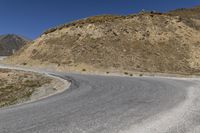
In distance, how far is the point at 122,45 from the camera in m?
58.1

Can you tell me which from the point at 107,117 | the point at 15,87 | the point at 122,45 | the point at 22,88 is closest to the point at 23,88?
the point at 22,88

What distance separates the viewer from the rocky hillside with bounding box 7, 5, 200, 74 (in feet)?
169

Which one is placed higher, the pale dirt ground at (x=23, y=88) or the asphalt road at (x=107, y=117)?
the asphalt road at (x=107, y=117)

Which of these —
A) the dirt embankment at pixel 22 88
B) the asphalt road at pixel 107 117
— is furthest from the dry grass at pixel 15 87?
the asphalt road at pixel 107 117

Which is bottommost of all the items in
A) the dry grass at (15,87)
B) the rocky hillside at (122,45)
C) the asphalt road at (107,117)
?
the dry grass at (15,87)

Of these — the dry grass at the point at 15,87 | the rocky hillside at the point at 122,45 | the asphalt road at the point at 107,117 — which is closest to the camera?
the asphalt road at the point at 107,117

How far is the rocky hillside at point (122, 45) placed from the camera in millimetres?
51594

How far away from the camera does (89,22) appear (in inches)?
2677

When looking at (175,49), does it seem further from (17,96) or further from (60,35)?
(17,96)

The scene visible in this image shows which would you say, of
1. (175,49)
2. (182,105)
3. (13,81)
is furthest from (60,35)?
(182,105)

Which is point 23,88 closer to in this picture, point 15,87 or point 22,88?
point 22,88

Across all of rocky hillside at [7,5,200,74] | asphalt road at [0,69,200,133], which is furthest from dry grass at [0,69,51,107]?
rocky hillside at [7,5,200,74]

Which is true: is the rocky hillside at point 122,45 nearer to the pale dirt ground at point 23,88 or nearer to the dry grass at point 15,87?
the dry grass at point 15,87

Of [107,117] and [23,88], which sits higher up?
[107,117]
